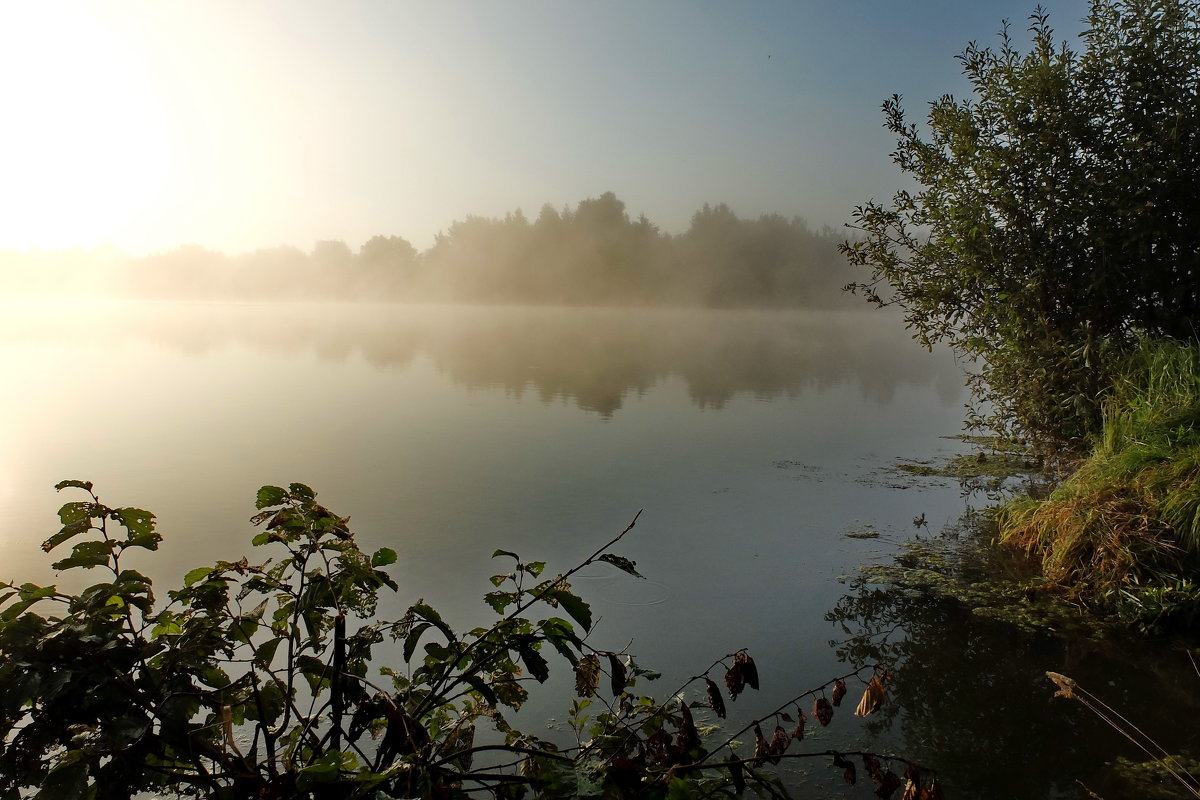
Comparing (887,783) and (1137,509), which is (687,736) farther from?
(1137,509)

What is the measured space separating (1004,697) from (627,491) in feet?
11.0

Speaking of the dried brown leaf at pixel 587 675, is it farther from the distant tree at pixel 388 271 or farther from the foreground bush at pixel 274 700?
the distant tree at pixel 388 271

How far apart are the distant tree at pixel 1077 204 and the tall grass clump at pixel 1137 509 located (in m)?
0.35

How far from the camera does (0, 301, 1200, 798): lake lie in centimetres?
315

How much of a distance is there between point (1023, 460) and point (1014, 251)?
2.74 metres

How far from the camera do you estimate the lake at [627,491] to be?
315 centimetres

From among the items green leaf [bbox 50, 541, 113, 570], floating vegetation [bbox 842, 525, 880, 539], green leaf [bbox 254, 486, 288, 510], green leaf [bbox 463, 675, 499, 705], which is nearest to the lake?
floating vegetation [bbox 842, 525, 880, 539]

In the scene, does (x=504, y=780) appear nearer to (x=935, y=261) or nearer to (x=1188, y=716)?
(x=1188, y=716)

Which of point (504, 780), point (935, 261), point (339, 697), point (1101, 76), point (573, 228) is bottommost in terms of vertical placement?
point (504, 780)

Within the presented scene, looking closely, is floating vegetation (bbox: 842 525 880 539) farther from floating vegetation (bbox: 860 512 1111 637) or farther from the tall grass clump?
the tall grass clump

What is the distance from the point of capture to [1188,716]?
291 centimetres

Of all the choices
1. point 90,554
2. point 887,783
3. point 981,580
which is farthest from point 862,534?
point 90,554

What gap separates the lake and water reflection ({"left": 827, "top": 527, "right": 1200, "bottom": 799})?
1cm

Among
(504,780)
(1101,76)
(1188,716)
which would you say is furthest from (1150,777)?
(1101,76)
